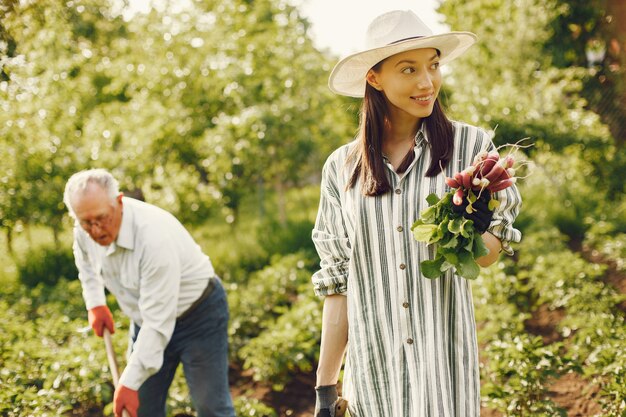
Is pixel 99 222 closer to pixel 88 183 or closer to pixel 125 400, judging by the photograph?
pixel 88 183

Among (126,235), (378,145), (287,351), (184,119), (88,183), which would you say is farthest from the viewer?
(184,119)

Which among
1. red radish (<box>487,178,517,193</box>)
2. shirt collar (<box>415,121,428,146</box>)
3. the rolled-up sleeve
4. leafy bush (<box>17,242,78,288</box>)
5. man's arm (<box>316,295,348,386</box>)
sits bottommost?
leafy bush (<box>17,242,78,288</box>)

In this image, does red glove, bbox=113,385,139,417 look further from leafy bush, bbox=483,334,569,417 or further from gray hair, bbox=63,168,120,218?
leafy bush, bbox=483,334,569,417

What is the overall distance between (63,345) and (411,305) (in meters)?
3.73

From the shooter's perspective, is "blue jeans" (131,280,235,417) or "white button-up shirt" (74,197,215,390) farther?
"blue jeans" (131,280,235,417)

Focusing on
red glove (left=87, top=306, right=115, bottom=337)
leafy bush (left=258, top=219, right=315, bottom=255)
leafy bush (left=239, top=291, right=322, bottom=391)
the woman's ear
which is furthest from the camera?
leafy bush (left=258, top=219, right=315, bottom=255)

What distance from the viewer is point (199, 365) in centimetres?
318

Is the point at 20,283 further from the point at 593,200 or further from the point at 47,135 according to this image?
the point at 593,200

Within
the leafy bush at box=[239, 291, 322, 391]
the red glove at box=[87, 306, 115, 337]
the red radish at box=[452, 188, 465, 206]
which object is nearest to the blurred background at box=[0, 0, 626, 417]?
the leafy bush at box=[239, 291, 322, 391]

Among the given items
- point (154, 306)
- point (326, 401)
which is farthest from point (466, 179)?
point (154, 306)

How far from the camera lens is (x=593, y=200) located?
8289 millimetres

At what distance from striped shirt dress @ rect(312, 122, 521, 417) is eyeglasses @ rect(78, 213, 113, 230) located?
50.4 inches

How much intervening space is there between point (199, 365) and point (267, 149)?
535 cm

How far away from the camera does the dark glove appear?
2.04m
